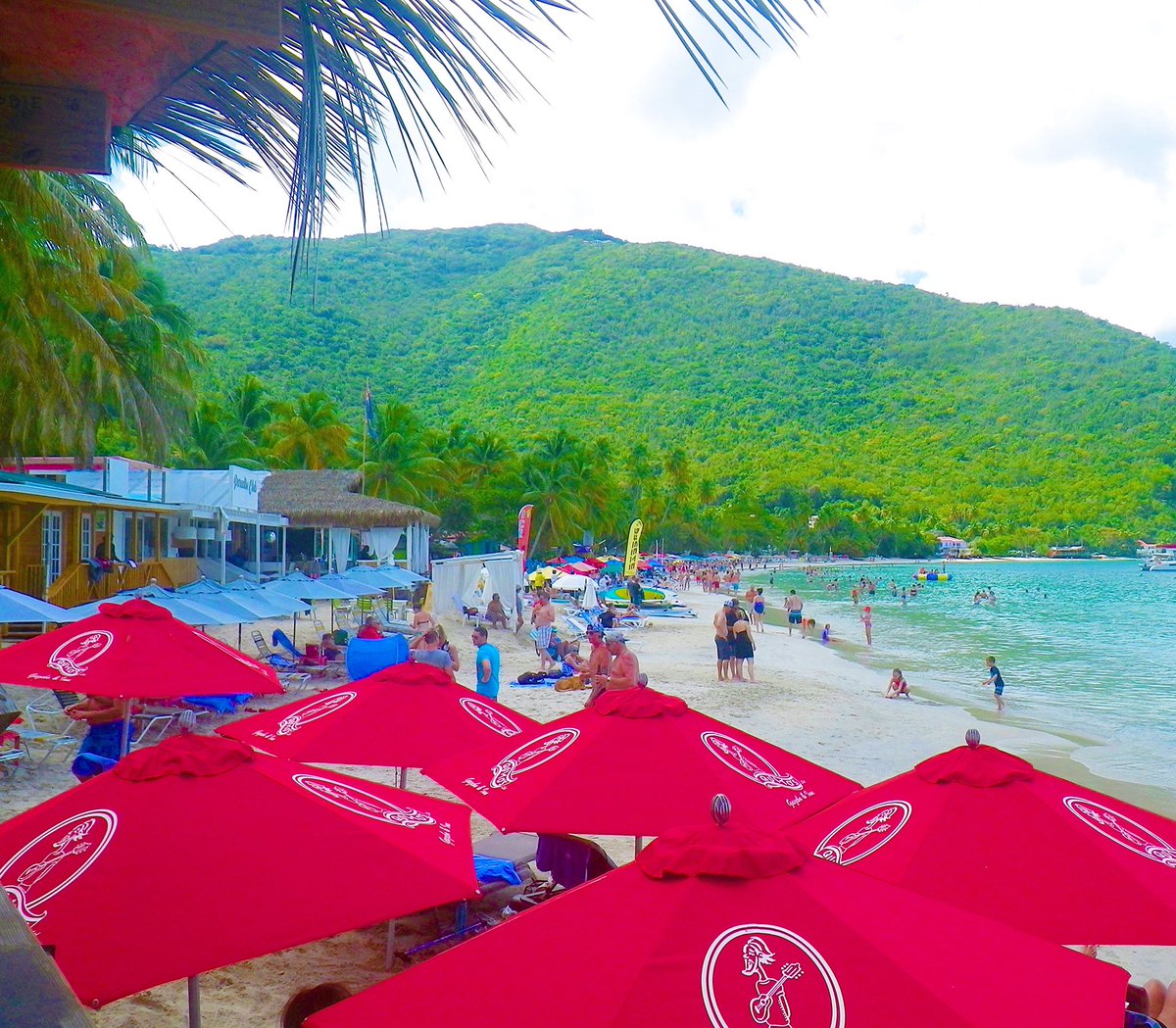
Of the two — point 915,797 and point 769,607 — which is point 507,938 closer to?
point 915,797

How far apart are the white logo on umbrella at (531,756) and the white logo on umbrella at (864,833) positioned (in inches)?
49.8

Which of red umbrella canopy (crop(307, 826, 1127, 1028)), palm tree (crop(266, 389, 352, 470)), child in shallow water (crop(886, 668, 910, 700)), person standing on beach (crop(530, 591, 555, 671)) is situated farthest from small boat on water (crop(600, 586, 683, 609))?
red umbrella canopy (crop(307, 826, 1127, 1028))

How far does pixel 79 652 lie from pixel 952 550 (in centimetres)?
13090

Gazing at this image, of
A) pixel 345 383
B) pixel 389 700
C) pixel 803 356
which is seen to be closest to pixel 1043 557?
pixel 803 356

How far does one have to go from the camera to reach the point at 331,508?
2903cm

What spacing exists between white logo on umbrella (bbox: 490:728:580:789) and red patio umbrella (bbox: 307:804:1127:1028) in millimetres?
2191

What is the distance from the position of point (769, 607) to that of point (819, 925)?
46.5 metres

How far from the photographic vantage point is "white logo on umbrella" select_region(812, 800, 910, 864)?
12.4 ft

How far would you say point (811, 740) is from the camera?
513 inches

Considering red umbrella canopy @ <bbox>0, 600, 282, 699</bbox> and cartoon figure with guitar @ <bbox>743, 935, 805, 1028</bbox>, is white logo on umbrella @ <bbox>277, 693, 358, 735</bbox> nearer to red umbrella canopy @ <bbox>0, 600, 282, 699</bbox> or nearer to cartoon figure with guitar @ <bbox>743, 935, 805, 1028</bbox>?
red umbrella canopy @ <bbox>0, 600, 282, 699</bbox>

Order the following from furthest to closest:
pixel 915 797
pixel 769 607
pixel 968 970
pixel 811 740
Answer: pixel 769 607 < pixel 811 740 < pixel 915 797 < pixel 968 970

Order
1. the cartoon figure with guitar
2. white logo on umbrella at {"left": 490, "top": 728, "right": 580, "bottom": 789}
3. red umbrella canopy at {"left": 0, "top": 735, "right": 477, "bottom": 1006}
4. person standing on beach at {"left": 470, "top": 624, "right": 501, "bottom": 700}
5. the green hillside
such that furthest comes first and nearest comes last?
the green hillside → person standing on beach at {"left": 470, "top": 624, "right": 501, "bottom": 700} → white logo on umbrella at {"left": 490, "top": 728, "right": 580, "bottom": 789} → red umbrella canopy at {"left": 0, "top": 735, "right": 477, "bottom": 1006} → the cartoon figure with guitar

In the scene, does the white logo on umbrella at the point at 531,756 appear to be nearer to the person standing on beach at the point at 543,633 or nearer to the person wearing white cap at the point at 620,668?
the person wearing white cap at the point at 620,668

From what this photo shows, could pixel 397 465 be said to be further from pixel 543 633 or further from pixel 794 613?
pixel 543 633
